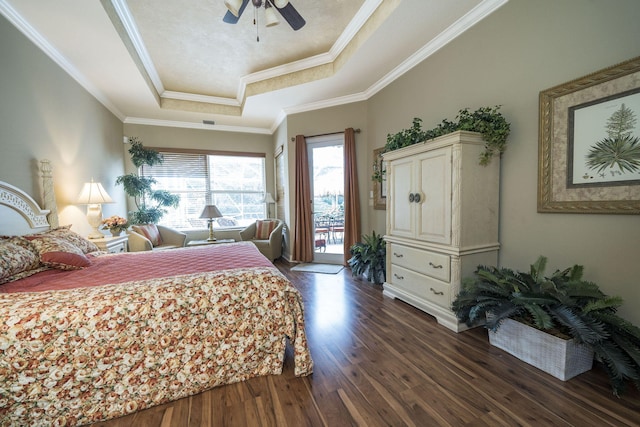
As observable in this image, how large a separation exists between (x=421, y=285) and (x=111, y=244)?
11.7 ft

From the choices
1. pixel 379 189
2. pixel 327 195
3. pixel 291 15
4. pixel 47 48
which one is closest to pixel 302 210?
pixel 327 195

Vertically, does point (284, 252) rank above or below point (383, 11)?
below

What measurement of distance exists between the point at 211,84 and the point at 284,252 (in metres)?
3.30

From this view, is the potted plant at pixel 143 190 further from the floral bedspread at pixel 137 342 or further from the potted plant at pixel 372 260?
the potted plant at pixel 372 260

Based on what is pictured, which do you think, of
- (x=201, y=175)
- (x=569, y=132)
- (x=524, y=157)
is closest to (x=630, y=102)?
(x=569, y=132)

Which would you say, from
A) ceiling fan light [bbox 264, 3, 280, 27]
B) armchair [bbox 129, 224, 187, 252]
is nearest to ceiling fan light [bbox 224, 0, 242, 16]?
ceiling fan light [bbox 264, 3, 280, 27]

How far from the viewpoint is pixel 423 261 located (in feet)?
8.21

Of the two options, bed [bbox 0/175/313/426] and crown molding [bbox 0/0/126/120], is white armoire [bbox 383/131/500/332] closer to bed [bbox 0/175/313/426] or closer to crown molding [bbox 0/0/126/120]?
bed [bbox 0/175/313/426]

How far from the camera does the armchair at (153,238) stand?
12.1 ft

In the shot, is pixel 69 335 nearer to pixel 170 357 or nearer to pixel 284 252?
pixel 170 357

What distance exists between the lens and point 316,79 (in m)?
3.55

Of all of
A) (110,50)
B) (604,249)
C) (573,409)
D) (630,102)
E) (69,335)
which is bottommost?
(573,409)

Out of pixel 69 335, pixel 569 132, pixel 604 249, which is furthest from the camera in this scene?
pixel 569 132

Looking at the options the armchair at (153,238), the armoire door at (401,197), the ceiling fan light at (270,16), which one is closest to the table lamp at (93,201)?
the armchair at (153,238)
